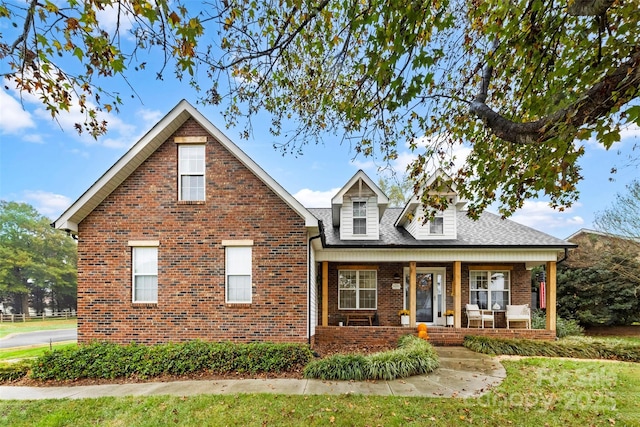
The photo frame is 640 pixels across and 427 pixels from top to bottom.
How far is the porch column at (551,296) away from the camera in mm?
11242

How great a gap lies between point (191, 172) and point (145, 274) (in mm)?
3269

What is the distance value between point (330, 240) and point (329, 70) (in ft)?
25.7

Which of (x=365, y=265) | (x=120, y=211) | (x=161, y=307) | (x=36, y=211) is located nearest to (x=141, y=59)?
(x=120, y=211)

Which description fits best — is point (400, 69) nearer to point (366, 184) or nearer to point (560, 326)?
point (366, 184)

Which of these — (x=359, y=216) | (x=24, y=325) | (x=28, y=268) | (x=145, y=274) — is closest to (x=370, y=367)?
(x=359, y=216)

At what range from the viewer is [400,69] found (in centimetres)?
462

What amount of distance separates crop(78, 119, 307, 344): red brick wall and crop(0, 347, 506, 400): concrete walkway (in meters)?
1.90

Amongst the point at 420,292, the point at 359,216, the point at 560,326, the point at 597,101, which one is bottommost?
the point at 560,326

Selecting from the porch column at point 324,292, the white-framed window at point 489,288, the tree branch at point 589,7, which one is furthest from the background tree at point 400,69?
the white-framed window at point 489,288

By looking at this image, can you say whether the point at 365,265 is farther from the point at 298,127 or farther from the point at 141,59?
the point at 141,59

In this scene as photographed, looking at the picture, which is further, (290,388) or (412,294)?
(412,294)

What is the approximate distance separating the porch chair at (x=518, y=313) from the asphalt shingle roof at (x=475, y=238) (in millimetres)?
2668

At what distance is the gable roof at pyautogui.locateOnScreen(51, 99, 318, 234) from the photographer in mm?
8609

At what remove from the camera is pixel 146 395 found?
6.18 m
